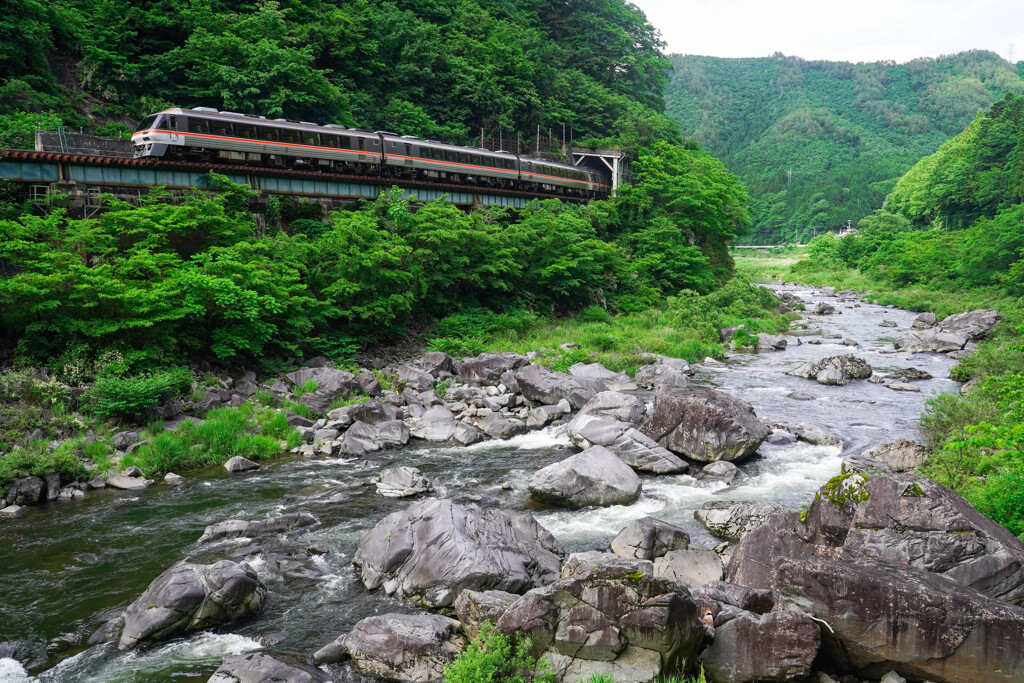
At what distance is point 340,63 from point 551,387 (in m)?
31.7

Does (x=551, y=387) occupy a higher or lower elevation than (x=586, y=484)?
higher

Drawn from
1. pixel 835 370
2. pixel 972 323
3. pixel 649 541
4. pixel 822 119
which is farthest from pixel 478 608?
pixel 822 119

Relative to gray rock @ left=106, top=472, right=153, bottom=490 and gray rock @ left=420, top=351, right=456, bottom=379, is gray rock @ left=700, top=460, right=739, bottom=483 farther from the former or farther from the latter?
gray rock @ left=106, top=472, right=153, bottom=490

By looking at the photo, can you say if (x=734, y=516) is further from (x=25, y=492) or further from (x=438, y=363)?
(x=25, y=492)

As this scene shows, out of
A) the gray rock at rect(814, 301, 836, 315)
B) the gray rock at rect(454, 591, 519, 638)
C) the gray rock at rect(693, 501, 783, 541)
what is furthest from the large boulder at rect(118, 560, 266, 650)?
the gray rock at rect(814, 301, 836, 315)

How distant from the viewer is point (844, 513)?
32.2 ft

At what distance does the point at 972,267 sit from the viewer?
49844 mm

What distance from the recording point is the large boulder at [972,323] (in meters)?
33.9

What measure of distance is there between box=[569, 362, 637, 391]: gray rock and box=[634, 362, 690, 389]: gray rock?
41 cm

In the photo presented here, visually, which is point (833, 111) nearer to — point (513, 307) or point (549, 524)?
point (513, 307)

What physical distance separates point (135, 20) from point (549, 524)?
38.1 metres

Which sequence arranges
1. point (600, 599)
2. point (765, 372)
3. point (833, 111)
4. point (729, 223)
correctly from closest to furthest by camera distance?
point (600, 599)
point (765, 372)
point (729, 223)
point (833, 111)

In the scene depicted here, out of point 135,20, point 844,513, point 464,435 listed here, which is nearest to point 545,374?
point 464,435

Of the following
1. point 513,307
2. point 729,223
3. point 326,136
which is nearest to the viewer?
point 326,136
